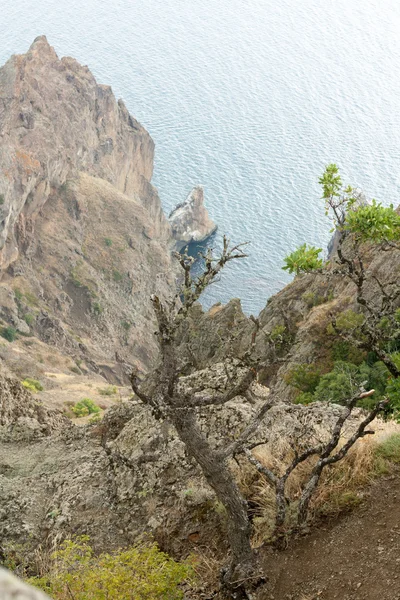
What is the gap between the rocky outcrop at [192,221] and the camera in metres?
120

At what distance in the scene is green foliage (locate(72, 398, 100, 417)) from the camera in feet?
157

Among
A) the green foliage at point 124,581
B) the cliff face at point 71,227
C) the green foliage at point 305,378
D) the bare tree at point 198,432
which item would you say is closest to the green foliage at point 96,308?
the cliff face at point 71,227

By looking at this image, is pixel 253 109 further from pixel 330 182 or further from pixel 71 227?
pixel 330 182

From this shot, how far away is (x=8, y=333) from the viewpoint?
72.8m

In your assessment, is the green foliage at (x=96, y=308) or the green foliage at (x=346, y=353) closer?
the green foliage at (x=346, y=353)

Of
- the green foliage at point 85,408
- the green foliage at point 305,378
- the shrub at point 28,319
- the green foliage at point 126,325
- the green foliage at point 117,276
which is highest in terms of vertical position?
the green foliage at point 117,276

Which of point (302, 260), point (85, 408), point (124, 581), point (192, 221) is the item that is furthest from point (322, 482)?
point (192, 221)

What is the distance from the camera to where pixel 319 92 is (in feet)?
537

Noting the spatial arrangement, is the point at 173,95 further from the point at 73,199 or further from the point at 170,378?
the point at 170,378

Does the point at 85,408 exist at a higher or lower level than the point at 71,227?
lower

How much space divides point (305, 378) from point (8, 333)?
55.0 m

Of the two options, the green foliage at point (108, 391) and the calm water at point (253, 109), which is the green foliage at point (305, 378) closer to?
the green foliage at point (108, 391)

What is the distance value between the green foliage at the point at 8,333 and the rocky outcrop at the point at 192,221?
2205 inches

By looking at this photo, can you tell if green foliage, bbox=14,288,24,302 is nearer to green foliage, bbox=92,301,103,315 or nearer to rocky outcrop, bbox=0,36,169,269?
rocky outcrop, bbox=0,36,169,269
